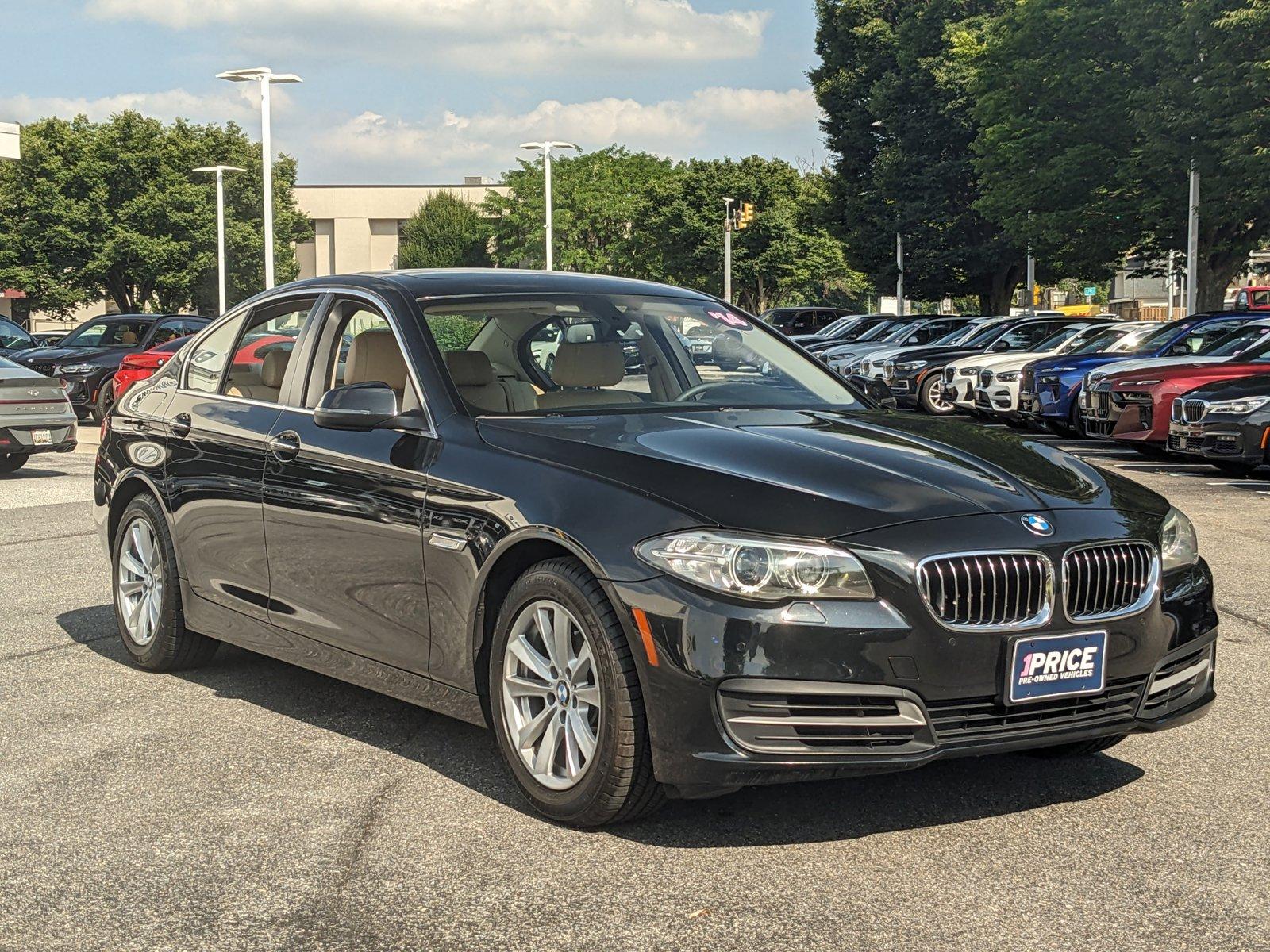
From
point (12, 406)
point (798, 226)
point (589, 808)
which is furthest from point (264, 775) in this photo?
point (798, 226)

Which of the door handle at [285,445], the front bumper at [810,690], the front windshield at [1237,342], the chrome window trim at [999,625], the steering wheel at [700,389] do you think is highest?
the front windshield at [1237,342]

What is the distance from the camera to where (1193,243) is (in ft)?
114

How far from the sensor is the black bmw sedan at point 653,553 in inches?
167

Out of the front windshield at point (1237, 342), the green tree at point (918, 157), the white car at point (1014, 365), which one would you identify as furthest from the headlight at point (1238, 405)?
the green tree at point (918, 157)

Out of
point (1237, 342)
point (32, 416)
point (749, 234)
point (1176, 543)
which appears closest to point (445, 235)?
point (749, 234)

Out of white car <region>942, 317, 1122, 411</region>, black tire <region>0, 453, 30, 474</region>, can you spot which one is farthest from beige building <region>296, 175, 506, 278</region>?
black tire <region>0, 453, 30, 474</region>

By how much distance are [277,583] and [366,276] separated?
117cm

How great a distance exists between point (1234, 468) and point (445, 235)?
88.3 meters

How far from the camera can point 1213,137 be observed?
31938mm

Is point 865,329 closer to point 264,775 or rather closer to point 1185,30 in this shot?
point 1185,30

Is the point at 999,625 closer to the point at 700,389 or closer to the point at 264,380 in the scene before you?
the point at 700,389

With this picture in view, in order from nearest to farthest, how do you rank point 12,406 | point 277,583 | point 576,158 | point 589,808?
point 589,808
point 277,583
point 12,406
point 576,158

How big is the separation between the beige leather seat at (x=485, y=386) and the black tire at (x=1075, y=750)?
2.00 m

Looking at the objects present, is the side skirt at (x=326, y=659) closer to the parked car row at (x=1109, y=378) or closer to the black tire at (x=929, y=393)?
the parked car row at (x=1109, y=378)
